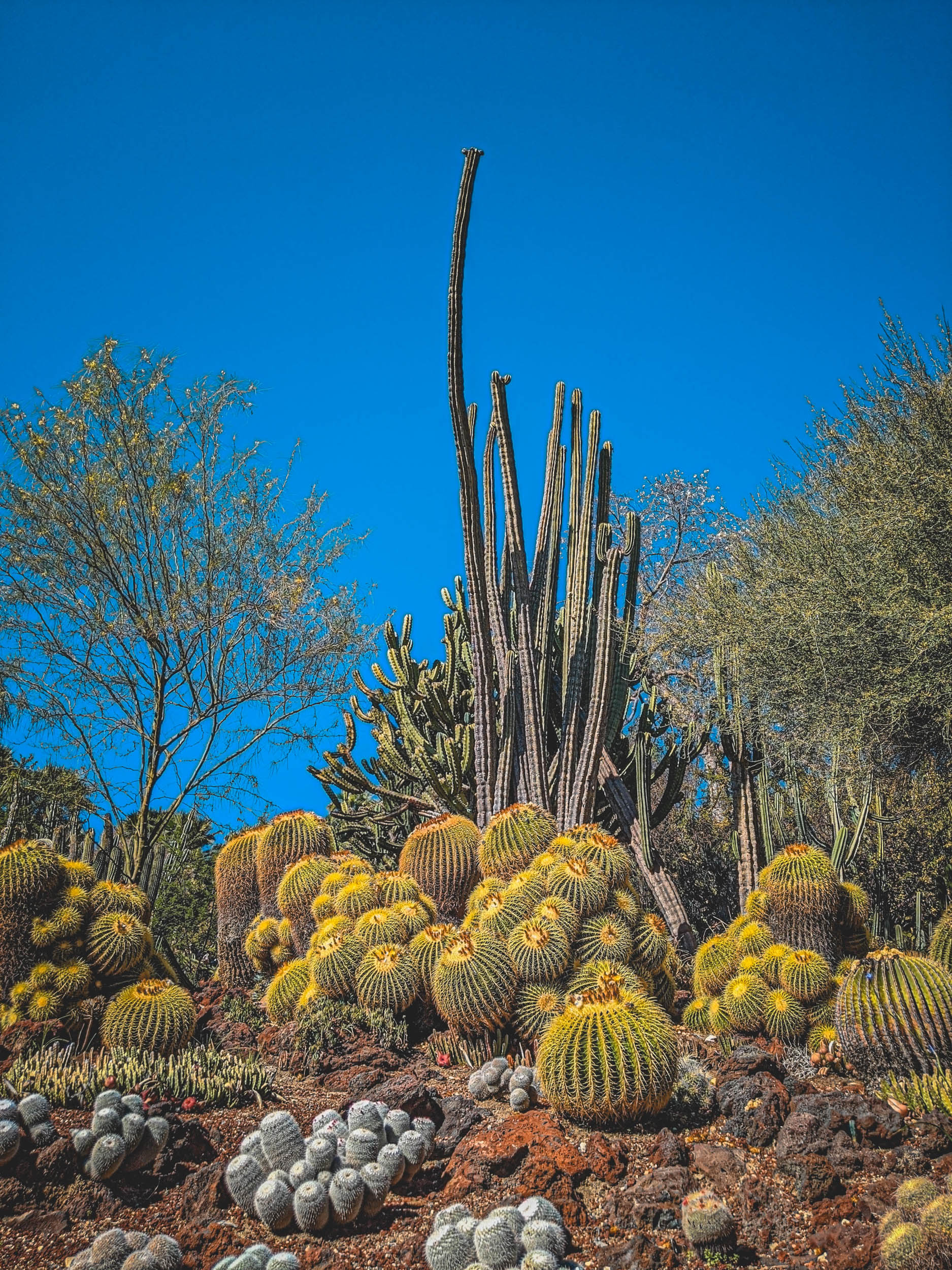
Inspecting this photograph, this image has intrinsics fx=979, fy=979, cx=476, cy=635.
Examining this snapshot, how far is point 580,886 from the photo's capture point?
19.9ft

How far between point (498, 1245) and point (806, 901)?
3.93 m

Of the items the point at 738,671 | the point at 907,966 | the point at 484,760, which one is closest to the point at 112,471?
the point at 484,760

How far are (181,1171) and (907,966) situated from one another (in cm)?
387

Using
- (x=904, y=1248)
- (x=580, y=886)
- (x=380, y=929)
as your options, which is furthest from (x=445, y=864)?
(x=904, y=1248)

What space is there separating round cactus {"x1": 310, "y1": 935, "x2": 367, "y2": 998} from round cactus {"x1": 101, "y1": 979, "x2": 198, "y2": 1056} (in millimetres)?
854

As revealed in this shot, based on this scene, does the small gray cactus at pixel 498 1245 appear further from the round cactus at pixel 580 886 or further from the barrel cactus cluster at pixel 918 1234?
the round cactus at pixel 580 886

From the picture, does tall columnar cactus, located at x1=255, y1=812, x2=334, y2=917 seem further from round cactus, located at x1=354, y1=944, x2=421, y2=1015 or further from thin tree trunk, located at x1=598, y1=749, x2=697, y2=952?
thin tree trunk, located at x1=598, y1=749, x2=697, y2=952

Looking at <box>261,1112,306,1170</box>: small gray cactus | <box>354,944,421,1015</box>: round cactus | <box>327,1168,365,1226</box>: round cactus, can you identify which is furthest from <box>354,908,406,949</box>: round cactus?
<box>327,1168,365,1226</box>: round cactus

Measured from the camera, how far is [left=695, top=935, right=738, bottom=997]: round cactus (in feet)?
22.0

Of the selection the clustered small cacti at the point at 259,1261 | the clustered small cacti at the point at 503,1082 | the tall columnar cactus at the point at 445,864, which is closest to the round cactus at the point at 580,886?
the clustered small cacti at the point at 503,1082

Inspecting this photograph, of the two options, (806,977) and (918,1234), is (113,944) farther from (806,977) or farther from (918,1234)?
(918,1234)

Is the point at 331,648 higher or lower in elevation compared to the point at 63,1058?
higher

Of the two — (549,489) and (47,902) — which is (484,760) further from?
(47,902)

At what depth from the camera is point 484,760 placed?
8.98m
